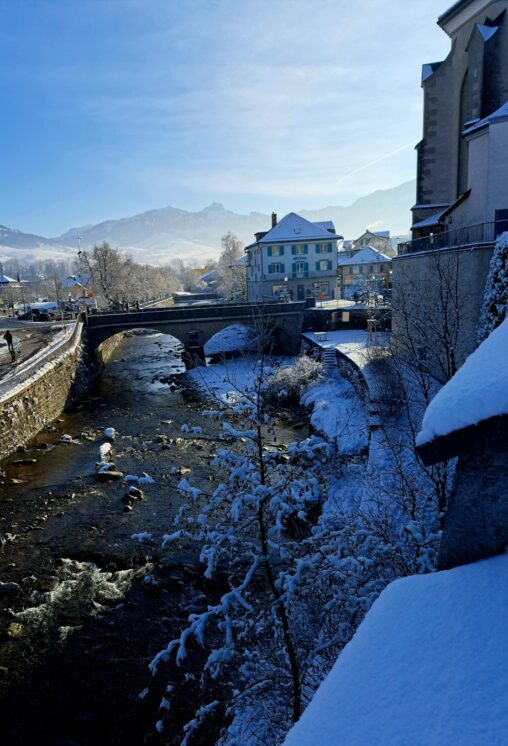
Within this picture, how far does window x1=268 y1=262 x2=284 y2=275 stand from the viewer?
5591 centimetres

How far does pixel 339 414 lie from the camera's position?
22734 millimetres

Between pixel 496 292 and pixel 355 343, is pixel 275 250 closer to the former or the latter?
pixel 355 343

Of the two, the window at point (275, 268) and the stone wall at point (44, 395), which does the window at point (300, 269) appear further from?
the stone wall at point (44, 395)

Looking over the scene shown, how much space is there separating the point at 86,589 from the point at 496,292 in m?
15.6

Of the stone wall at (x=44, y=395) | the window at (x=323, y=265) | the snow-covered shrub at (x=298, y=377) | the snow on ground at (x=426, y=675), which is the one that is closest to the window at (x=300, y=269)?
the window at (x=323, y=265)

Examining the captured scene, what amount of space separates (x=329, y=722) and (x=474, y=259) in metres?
18.5

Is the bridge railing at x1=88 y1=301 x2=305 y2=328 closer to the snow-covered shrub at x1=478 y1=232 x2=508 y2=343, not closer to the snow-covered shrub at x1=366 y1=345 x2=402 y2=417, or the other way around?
the snow-covered shrub at x1=366 y1=345 x2=402 y2=417

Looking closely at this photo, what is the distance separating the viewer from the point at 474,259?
1789 cm

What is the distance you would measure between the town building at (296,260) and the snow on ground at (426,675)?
52859 mm

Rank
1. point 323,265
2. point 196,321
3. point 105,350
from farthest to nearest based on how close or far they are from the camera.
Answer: point 323,265 < point 105,350 < point 196,321

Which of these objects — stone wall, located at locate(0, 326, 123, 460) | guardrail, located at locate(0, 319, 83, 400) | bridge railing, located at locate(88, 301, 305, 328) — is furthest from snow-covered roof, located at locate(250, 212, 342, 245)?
guardrail, located at locate(0, 319, 83, 400)

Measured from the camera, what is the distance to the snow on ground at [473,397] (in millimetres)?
3225

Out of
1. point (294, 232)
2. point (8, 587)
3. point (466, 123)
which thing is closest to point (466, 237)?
point (466, 123)

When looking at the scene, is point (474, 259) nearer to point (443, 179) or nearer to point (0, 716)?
point (443, 179)
